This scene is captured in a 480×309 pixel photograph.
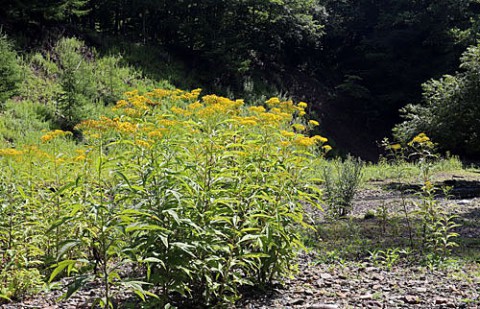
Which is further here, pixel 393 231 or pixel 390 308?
pixel 393 231

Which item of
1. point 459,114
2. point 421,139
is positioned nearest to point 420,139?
point 421,139

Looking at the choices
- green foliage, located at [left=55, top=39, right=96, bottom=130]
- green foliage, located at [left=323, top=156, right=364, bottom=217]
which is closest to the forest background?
green foliage, located at [left=55, top=39, right=96, bottom=130]

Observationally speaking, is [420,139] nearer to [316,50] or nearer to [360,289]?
[360,289]

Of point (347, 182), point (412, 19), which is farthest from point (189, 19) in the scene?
point (347, 182)

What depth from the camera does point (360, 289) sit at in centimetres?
317

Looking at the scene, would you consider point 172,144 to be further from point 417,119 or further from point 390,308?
point 417,119

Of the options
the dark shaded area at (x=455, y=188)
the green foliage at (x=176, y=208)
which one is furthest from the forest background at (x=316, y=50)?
the green foliage at (x=176, y=208)

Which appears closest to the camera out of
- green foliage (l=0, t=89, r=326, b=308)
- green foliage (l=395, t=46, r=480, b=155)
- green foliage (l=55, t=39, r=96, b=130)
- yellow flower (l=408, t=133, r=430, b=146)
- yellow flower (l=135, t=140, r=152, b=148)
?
green foliage (l=0, t=89, r=326, b=308)

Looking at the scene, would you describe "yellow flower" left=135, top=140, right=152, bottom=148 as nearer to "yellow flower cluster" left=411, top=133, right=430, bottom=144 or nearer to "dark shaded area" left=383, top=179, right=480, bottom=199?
"yellow flower cluster" left=411, top=133, right=430, bottom=144

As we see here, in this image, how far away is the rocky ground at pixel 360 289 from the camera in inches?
113

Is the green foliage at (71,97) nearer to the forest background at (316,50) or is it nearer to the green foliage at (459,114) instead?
the forest background at (316,50)

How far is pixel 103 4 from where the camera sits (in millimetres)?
15766

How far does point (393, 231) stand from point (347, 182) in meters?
1.26

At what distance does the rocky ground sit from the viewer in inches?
113
